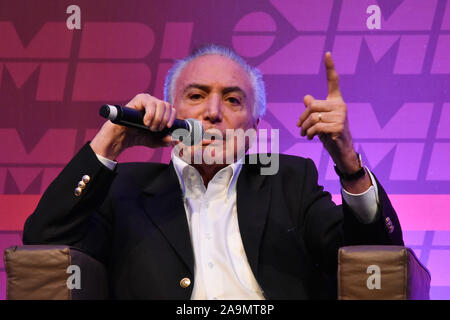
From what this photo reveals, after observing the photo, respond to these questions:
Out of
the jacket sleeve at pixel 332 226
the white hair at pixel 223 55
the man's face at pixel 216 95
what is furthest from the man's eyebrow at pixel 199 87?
the jacket sleeve at pixel 332 226

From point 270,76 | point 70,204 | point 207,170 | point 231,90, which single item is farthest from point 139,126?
point 270,76

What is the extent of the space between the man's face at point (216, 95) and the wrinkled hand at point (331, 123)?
0.44 m

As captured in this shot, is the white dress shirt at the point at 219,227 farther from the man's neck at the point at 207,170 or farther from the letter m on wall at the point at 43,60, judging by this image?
the letter m on wall at the point at 43,60

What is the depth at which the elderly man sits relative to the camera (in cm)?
171

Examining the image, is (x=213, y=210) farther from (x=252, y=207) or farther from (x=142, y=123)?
(x=142, y=123)

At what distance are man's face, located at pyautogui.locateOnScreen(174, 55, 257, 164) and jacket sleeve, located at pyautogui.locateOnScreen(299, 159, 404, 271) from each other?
29 centimetres

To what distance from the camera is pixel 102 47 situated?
8.86ft

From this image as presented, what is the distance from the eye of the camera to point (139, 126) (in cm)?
169

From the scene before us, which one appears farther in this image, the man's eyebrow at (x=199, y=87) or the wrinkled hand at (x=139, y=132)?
the man's eyebrow at (x=199, y=87)

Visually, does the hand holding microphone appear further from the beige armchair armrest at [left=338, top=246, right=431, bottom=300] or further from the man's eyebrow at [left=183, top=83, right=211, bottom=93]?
the beige armchair armrest at [left=338, top=246, right=431, bottom=300]

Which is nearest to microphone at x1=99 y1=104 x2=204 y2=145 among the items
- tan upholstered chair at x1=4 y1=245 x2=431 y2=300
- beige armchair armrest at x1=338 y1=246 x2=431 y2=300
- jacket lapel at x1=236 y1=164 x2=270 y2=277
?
jacket lapel at x1=236 y1=164 x2=270 y2=277

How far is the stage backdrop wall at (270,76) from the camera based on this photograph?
8.54 ft

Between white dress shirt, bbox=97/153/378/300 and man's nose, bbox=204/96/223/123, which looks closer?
white dress shirt, bbox=97/153/378/300
